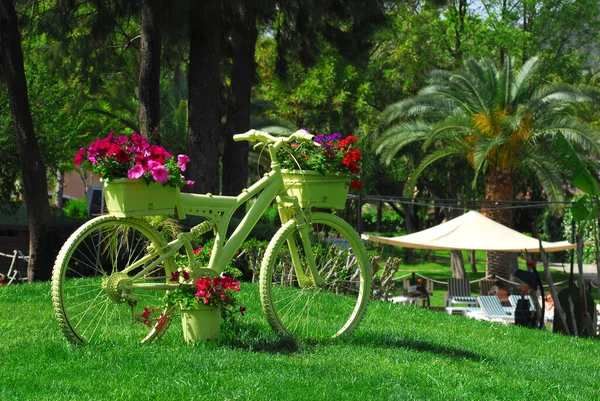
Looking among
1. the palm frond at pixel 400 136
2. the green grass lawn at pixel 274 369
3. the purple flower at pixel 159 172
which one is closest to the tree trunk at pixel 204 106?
the green grass lawn at pixel 274 369

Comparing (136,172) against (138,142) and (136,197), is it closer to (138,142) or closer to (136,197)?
(136,197)

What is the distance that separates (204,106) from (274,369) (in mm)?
8250

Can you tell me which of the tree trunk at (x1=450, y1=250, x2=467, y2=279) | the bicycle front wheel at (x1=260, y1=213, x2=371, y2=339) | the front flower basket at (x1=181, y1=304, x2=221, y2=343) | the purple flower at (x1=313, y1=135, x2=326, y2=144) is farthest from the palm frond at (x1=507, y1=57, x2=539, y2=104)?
the front flower basket at (x1=181, y1=304, x2=221, y2=343)

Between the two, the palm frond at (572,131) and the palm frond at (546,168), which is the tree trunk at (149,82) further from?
the palm frond at (546,168)

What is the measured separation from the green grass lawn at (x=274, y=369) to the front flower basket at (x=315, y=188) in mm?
996

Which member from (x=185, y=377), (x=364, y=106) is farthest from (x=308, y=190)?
(x=364, y=106)

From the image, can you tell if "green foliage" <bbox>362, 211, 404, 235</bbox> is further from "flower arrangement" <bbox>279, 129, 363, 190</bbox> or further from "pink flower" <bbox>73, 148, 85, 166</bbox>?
"pink flower" <bbox>73, 148, 85, 166</bbox>

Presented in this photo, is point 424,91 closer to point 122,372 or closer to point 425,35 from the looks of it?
point 425,35

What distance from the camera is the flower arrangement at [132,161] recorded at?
561 cm

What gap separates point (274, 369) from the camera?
17.8 ft

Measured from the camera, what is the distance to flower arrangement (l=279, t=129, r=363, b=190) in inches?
257

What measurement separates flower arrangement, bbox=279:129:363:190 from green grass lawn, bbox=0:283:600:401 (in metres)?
1.23

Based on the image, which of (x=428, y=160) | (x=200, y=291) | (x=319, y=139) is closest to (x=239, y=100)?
(x=319, y=139)

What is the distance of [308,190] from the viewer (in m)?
6.49
